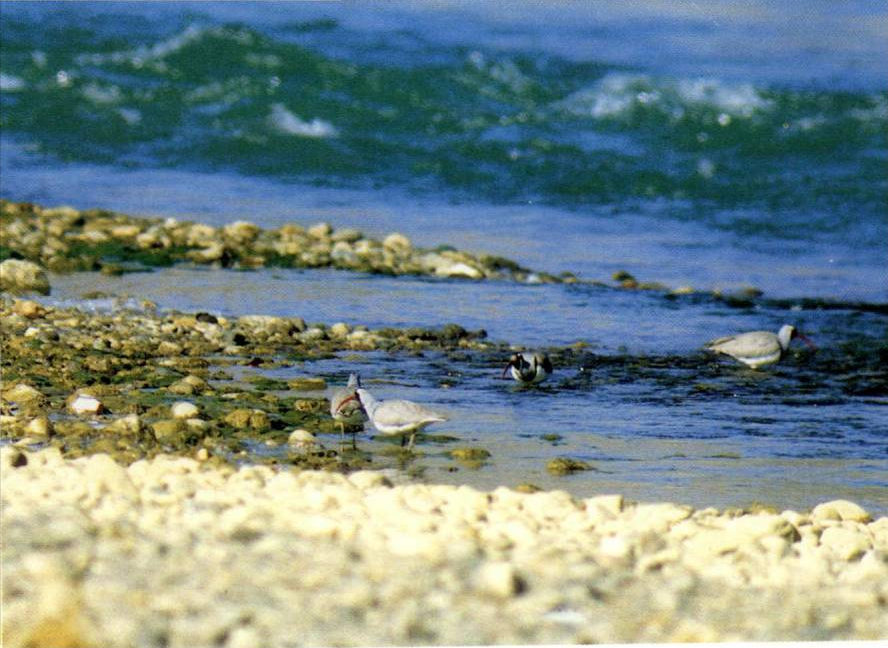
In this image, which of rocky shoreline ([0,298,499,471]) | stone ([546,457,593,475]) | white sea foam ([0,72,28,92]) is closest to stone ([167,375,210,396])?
rocky shoreline ([0,298,499,471])

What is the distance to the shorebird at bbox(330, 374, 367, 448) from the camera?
6.61m

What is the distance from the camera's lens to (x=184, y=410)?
256 inches

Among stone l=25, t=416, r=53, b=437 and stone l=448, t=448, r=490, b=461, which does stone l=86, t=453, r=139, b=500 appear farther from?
stone l=448, t=448, r=490, b=461

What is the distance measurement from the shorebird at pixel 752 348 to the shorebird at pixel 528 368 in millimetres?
1324

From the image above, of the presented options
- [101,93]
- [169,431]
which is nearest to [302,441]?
[169,431]

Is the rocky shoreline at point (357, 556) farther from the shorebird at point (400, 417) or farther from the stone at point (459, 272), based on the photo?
the stone at point (459, 272)

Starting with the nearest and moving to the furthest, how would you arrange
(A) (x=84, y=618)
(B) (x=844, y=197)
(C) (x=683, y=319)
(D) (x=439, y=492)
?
(A) (x=84, y=618) → (D) (x=439, y=492) → (C) (x=683, y=319) → (B) (x=844, y=197)

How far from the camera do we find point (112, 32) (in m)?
18.3

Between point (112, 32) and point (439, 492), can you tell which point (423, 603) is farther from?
point (112, 32)

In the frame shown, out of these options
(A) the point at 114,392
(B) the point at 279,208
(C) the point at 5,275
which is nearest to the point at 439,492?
(A) the point at 114,392

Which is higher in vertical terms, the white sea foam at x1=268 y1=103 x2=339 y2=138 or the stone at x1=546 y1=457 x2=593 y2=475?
the white sea foam at x1=268 y1=103 x2=339 y2=138

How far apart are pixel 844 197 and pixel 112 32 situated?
845cm

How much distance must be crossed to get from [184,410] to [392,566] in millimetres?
2112

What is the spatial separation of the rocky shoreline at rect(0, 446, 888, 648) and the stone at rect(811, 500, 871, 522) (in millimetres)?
210
